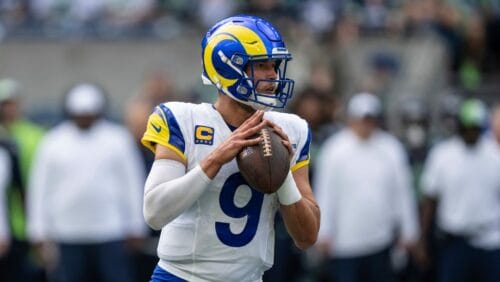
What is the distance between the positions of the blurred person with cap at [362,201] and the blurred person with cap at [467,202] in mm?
266

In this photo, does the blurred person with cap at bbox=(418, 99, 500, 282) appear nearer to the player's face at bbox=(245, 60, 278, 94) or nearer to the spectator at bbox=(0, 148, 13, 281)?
the spectator at bbox=(0, 148, 13, 281)

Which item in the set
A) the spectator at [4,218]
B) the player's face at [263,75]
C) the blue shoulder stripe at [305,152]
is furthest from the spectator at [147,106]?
the player's face at [263,75]

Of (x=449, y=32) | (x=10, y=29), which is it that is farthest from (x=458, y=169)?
(x=10, y=29)

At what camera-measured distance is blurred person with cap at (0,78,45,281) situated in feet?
32.9

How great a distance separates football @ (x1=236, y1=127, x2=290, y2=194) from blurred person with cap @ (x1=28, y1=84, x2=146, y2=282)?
511cm

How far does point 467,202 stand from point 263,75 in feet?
17.3

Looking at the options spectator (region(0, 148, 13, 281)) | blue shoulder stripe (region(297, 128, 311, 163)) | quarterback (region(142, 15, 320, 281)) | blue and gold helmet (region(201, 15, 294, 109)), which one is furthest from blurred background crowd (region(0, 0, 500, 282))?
blue and gold helmet (region(201, 15, 294, 109))

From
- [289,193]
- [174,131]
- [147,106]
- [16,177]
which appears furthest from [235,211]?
[147,106]

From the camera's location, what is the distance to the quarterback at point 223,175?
15.5 feet

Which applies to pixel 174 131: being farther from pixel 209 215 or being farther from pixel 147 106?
pixel 147 106

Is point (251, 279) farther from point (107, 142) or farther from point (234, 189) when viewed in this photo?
point (107, 142)

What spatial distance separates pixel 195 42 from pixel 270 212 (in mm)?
9393

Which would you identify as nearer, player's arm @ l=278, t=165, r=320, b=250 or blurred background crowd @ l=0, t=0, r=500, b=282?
player's arm @ l=278, t=165, r=320, b=250

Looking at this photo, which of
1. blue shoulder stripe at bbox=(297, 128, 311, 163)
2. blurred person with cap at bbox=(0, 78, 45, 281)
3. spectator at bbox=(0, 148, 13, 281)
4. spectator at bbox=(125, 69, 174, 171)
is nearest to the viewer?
blue shoulder stripe at bbox=(297, 128, 311, 163)
